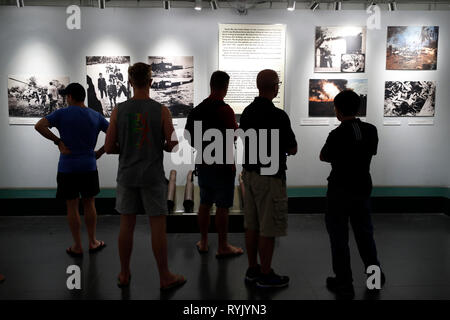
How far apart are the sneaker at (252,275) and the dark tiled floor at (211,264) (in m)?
0.07

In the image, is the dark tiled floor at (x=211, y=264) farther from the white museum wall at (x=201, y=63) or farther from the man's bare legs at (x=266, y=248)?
the white museum wall at (x=201, y=63)

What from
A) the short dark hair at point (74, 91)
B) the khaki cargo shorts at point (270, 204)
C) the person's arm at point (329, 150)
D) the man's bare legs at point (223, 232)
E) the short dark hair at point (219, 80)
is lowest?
the man's bare legs at point (223, 232)

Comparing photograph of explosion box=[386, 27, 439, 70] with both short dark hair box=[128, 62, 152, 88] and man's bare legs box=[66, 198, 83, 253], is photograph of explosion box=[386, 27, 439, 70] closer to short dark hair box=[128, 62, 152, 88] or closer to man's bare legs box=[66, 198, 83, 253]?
short dark hair box=[128, 62, 152, 88]

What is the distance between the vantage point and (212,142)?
12.5 feet

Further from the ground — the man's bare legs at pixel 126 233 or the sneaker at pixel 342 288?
the man's bare legs at pixel 126 233

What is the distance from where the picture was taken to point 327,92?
6020mm

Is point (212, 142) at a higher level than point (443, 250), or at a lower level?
higher

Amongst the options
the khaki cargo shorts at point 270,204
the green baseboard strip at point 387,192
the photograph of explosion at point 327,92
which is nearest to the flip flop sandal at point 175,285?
the khaki cargo shorts at point 270,204

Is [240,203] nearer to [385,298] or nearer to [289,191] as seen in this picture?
[289,191]

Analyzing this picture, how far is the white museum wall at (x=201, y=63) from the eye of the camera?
19.2 ft

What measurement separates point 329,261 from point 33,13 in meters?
5.23

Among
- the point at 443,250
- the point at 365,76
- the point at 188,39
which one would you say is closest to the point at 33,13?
the point at 188,39

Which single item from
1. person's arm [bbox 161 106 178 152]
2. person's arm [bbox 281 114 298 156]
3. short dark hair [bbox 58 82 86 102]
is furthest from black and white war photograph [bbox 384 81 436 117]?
short dark hair [bbox 58 82 86 102]
